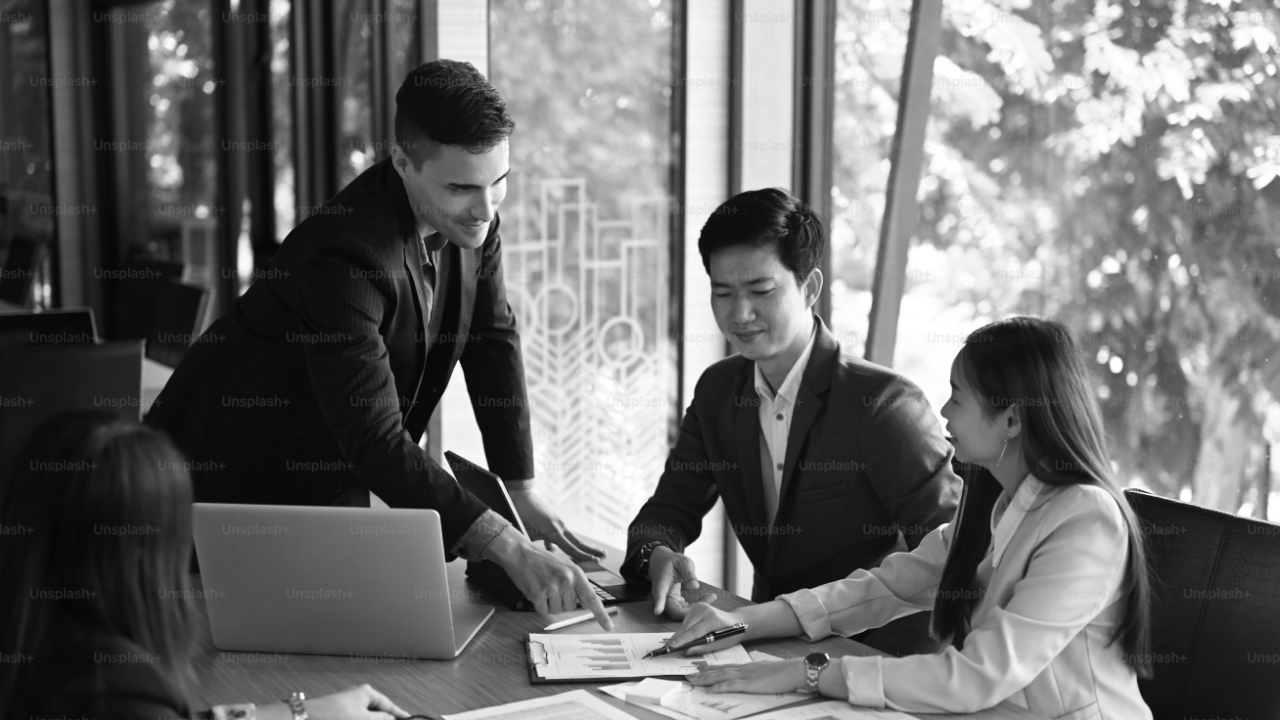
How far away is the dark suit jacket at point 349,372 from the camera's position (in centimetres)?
183

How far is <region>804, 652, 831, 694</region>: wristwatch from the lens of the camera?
1.47m

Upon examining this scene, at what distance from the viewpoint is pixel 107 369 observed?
9.13ft

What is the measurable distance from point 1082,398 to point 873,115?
1.54 meters

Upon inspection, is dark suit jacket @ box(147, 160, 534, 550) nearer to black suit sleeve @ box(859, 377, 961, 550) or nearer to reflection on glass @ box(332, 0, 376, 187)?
black suit sleeve @ box(859, 377, 961, 550)

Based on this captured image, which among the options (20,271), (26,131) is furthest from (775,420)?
(26,131)

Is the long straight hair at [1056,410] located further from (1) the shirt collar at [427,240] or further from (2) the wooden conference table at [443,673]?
(1) the shirt collar at [427,240]

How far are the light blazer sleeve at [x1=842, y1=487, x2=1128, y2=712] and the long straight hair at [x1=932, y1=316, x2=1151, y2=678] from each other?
0.09 ft

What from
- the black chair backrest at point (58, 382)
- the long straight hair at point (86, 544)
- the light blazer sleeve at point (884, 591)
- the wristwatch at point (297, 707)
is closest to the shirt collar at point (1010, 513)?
the light blazer sleeve at point (884, 591)

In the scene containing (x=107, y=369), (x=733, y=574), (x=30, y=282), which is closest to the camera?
(x=107, y=369)

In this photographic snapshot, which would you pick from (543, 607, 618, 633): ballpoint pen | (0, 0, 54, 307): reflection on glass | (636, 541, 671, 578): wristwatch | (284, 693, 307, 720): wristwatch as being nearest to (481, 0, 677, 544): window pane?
(636, 541, 671, 578): wristwatch

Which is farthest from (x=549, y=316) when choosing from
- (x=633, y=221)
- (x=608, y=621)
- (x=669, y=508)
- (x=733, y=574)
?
(x=608, y=621)

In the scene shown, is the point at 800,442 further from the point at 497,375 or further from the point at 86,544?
the point at 86,544

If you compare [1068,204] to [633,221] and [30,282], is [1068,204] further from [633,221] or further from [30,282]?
[30,282]

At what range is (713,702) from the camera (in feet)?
4.76
